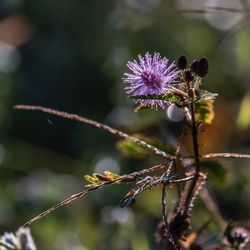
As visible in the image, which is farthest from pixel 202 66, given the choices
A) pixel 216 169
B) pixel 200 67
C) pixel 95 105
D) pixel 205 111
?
pixel 95 105

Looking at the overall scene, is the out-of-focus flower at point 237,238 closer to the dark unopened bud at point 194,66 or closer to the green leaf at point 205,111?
the green leaf at point 205,111

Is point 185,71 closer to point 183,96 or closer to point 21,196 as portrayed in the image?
point 183,96

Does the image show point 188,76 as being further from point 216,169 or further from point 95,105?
point 95,105

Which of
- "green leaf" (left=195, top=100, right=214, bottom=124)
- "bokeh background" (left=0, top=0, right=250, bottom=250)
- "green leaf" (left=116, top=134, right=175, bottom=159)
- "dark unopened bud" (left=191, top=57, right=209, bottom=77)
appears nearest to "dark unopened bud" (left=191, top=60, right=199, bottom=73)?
"dark unopened bud" (left=191, top=57, right=209, bottom=77)

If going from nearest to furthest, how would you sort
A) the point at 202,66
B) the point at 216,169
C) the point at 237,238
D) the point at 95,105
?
the point at 202,66, the point at 237,238, the point at 216,169, the point at 95,105

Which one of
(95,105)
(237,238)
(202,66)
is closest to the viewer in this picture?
(202,66)

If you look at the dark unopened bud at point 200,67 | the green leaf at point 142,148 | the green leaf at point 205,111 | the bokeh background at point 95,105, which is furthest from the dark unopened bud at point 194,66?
the bokeh background at point 95,105
